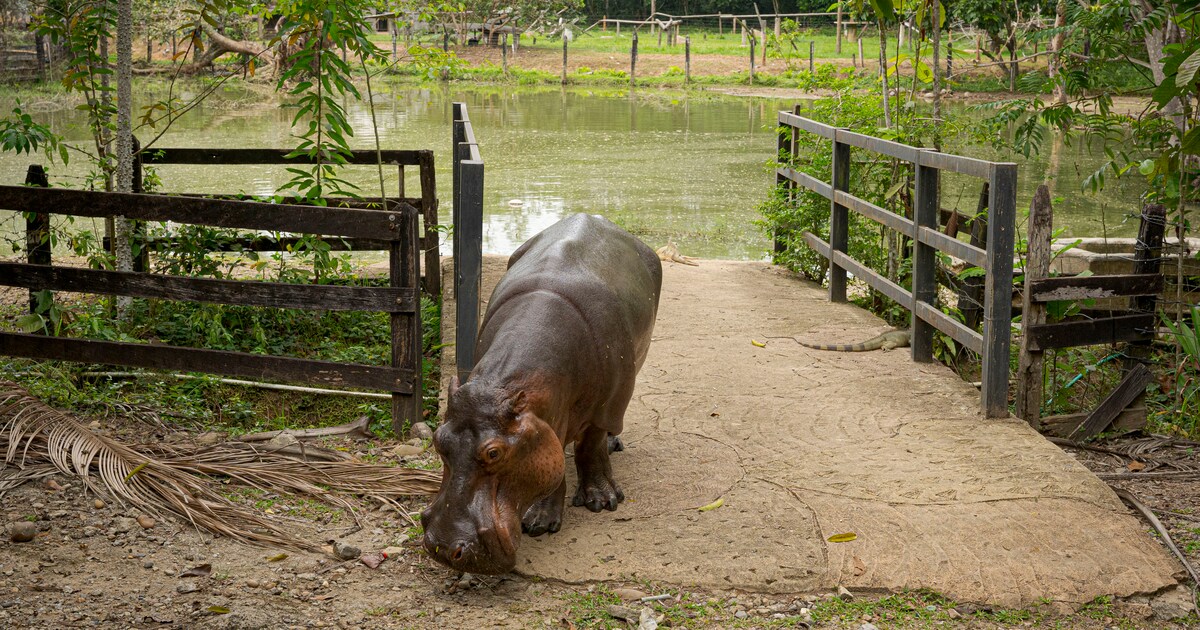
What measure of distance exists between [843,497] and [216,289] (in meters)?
2.97

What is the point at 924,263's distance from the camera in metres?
6.16

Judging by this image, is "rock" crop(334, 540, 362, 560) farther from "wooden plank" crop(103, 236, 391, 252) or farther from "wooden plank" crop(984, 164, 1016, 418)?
"wooden plank" crop(984, 164, 1016, 418)

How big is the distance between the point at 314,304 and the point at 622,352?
1665 mm

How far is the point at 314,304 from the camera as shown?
16.4ft

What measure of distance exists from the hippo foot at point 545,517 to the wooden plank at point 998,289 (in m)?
2.34

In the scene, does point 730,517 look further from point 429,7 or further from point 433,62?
point 429,7

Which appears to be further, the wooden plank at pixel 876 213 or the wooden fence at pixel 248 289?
the wooden plank at pixel 876 213

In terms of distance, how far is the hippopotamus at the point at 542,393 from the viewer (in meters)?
3.27

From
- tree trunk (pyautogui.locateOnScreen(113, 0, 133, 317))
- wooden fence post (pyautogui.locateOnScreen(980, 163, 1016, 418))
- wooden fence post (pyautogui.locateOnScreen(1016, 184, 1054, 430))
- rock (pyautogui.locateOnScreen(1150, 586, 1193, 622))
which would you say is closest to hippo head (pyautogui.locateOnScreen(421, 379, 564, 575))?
rock (pyautogui.locateOnScreen(1150, 586, 1193, 622))

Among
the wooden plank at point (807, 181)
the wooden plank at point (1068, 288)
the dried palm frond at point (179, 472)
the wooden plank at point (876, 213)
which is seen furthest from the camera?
the wooden plank at point (807, 181)

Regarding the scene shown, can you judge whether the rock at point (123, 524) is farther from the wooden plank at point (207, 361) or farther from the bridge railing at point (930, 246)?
the bridge railing at point (930, 246)

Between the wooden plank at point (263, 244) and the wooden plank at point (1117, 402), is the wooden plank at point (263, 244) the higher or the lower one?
the higher one

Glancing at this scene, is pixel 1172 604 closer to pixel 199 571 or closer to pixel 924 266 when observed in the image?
pixel 924 266

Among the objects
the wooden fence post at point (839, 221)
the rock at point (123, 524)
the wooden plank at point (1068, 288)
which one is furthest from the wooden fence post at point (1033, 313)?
the rock at point (123, 524)
